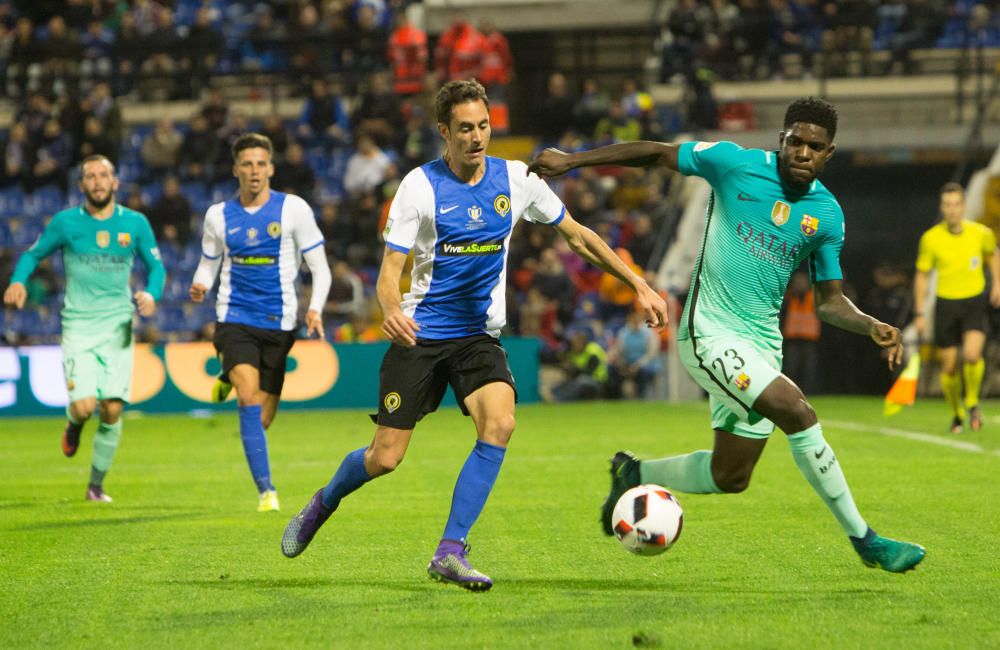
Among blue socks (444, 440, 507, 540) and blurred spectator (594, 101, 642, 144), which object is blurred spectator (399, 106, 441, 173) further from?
blue socks (444, 440, 507, 540)

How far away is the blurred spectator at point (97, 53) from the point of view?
27172 mm

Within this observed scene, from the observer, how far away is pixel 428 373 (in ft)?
23.2

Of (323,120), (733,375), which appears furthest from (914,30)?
(733,375)

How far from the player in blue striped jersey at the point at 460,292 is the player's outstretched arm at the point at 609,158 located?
274 mm

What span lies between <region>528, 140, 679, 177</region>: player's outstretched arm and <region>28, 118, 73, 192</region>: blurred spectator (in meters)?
19.8

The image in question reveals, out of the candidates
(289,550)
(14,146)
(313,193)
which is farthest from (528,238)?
(289,550)

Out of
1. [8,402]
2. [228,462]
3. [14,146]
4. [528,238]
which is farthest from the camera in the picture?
[14,146]

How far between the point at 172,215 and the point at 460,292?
17359 mm

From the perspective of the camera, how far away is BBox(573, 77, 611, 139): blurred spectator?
2500 centimetres

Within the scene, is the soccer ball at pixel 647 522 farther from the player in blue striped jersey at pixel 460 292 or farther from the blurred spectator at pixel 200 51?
the blurred spectator at pixel 200 51

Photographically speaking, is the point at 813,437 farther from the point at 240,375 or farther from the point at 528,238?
the point at 528,238

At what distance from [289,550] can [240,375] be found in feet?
9.21

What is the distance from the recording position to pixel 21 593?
22.7ft

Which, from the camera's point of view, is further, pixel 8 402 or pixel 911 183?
pixel 911 183
